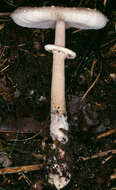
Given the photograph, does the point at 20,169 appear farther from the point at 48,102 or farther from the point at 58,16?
the point at 58,16

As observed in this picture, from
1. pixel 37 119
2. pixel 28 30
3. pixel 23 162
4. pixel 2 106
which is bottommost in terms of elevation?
pixel 23 162

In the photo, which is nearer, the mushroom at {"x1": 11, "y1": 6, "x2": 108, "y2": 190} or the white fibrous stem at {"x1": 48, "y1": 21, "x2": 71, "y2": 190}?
the mushroom at {"x1": 11, "y1": 6, "x2": 108, "y2": 190}

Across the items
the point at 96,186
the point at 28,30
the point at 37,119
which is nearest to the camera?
the point at 96,186

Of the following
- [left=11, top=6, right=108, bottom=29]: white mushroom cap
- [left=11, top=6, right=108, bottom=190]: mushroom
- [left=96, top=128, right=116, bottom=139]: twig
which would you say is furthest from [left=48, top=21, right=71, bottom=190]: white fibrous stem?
[left=96, top=128, right=116, bottom=139]: twig

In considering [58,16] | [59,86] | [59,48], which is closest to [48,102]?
[59,86]

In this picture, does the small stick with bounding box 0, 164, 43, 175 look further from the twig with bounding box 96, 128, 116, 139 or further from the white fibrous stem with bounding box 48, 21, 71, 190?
the twig with bounding box 96, 128, 116, 139

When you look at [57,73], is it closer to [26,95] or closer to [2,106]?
[26,95]

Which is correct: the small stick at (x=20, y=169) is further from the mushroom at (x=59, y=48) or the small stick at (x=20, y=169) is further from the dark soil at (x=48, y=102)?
the mushroom at (x=59, y=48)

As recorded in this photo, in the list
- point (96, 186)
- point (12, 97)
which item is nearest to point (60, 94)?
point (12, 97)

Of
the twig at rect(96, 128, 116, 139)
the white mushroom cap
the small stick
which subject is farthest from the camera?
the twig at rect(96, 128, 116, 139)
